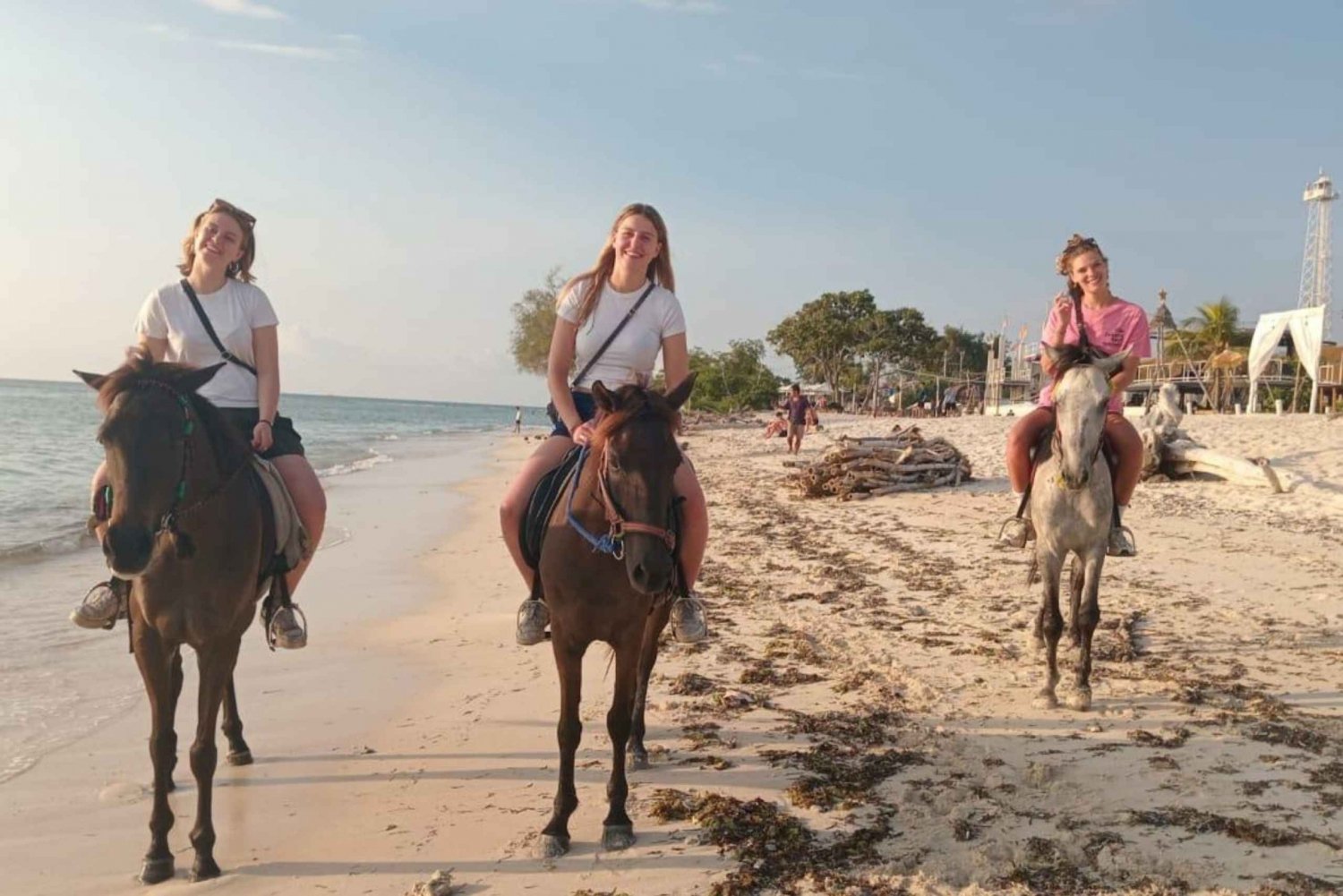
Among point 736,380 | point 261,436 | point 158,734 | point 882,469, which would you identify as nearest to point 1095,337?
point 261,436

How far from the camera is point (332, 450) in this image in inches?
1425

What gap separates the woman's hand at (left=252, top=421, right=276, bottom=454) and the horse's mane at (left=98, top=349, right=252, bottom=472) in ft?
1.11

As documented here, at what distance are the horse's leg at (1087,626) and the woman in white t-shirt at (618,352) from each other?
2.75 meters

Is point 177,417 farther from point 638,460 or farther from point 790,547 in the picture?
point 790,547

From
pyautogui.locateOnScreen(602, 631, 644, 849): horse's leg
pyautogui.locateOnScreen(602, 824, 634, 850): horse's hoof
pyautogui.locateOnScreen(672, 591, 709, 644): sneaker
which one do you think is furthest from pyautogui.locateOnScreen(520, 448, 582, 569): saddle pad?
pyautogui.locateOnScreen(602, 824, 634, 850): horse's hoof

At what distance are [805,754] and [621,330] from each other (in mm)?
2604

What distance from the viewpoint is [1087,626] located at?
5.96 meters

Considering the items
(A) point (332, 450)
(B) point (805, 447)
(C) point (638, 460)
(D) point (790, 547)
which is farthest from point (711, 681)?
(A) point (332, 450)

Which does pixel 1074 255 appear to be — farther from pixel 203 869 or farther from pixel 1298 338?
pixel 1298 338

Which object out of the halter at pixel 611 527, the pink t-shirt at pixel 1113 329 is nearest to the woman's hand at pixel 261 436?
the halter at pixel 611 527

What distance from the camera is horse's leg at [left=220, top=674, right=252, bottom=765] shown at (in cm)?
502

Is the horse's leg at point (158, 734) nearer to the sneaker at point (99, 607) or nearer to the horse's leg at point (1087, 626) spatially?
the sneaker at point (99, 607)

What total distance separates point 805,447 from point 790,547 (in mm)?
19138

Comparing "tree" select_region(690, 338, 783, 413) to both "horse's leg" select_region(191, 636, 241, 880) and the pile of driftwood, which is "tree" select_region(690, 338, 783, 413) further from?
"horse's leg" select_region(191, 636, 241, 880)
